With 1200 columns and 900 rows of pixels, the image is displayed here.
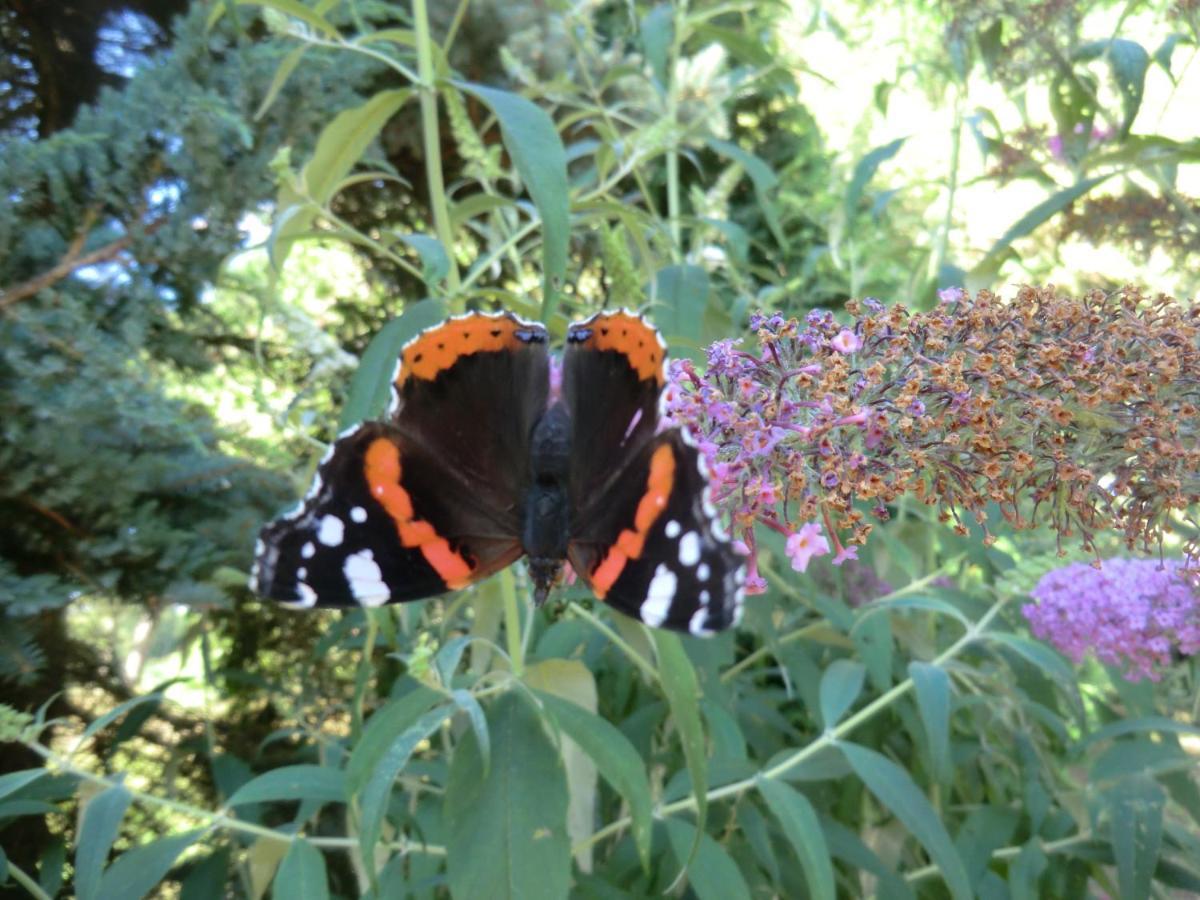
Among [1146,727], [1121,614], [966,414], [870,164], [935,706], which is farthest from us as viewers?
[870,164]

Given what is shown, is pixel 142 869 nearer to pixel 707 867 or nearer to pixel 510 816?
pixel 510 816

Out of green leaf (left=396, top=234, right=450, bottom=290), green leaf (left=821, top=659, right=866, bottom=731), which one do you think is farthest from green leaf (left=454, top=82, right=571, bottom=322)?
green leaf (left=821, top=659, right=866, bottom=731)

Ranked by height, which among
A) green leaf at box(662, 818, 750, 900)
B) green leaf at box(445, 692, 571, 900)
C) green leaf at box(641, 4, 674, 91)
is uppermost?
green leaf at box(641, 4, 674, 91)

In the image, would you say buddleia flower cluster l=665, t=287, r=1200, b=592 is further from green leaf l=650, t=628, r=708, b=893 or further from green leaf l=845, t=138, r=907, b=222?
green leaf l=845, t=138, r=907, b=222

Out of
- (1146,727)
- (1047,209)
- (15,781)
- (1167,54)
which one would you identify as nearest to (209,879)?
(15,781)

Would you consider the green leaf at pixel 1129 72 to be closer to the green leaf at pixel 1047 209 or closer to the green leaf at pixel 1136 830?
the green leaf at pixel 1047 209
